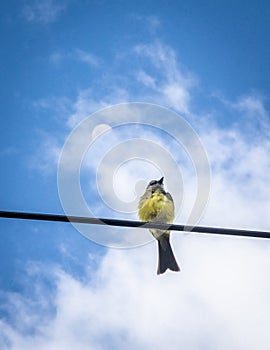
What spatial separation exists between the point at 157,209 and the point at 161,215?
107mm

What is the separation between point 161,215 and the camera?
22.7 ft

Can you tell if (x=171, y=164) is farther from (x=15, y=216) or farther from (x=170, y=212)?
(x=15, y=216)

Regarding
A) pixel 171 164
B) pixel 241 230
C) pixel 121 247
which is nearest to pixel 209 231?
pixel 241 230

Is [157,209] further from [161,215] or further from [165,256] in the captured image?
[165,256]

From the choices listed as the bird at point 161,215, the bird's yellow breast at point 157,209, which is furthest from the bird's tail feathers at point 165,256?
the bird's yellow breast at point 157,209

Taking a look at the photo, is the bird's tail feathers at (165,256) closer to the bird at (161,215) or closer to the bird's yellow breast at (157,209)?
the bird at (161,215)

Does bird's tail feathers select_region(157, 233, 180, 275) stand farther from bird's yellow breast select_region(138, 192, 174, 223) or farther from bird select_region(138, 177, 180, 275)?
bird's yellow breast select_region(138, 192, 174, 223)

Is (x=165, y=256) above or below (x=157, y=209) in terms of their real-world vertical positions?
below

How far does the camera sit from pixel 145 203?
7098mm

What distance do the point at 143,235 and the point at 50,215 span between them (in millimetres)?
2781

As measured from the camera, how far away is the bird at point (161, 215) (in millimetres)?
6781

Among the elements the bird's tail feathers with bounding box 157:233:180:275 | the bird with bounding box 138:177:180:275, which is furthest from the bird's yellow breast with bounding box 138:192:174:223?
the bird's tail feathers with bounding box 157:233:180:275

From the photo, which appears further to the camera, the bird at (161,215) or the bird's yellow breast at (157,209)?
the bird's yellow breast at (157,209)

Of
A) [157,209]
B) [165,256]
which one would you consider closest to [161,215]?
[157,209]
